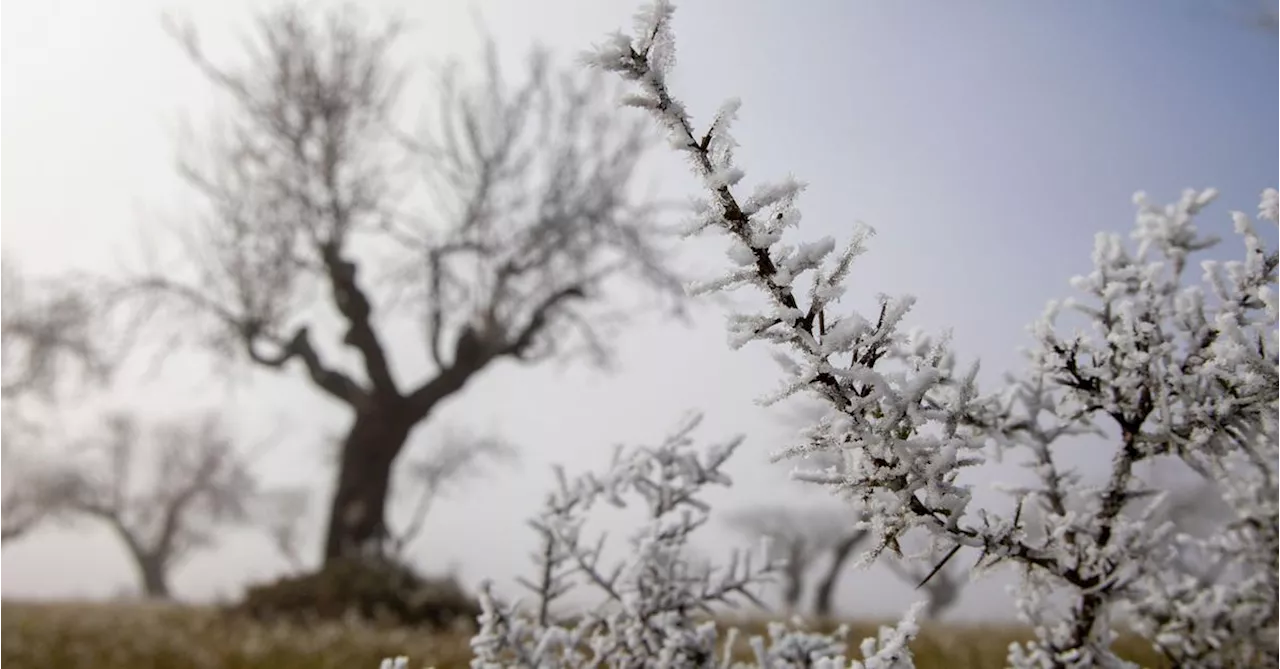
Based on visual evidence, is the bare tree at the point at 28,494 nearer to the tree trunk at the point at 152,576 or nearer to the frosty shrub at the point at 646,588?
the tree trunk at the point at 152,576

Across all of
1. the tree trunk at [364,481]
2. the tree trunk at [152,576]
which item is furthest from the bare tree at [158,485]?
the tree trunk at [364,481]

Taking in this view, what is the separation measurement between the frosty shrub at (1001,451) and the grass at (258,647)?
2485 mm

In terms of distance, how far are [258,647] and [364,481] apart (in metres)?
5.99

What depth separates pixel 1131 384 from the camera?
4.51 ft

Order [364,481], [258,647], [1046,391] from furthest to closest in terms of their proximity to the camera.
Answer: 1. [364,481]
2. [258,647]
3. [1046,391]

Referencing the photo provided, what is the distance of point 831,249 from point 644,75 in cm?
28

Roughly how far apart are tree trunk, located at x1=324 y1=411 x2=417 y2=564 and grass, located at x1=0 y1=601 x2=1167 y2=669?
136 inches

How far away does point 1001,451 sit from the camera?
167cm

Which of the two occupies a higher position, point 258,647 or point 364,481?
point 364,481

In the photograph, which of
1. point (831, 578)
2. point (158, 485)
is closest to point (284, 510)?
point (158, 485)

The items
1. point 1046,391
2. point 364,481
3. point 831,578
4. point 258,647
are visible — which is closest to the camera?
point 1046,391

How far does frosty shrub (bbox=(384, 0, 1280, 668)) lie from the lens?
3.06 ft

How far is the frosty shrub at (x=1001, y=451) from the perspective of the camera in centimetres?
93

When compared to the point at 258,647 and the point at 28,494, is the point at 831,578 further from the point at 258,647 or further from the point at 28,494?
the point at 28,494
